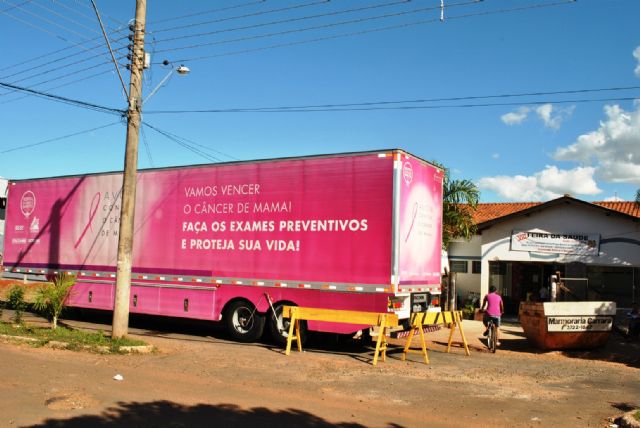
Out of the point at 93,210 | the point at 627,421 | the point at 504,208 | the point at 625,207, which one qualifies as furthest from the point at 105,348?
the point at 625,207

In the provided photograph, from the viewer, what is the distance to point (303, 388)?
28.6 ft

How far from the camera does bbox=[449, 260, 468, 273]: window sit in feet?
83.6

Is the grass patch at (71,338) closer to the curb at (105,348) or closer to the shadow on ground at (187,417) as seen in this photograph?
the curb at (105,348)

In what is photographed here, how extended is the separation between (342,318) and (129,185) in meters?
5.36

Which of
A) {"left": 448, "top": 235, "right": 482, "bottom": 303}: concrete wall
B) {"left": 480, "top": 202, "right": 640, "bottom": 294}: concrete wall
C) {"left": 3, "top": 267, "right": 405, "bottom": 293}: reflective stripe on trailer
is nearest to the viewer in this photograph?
{"left": 3, "top": 267, "right": 405, "bottom": 293}: reflective stripe on trailer

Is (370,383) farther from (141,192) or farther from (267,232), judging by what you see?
(141,192)

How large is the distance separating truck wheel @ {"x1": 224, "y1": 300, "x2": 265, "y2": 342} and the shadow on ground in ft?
18.6

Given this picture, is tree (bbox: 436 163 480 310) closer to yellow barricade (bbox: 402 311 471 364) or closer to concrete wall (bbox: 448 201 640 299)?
concrete wall (bbox: 448 201 640 299)

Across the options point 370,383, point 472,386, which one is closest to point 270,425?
point 370,383

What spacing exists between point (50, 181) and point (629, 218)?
18897mm

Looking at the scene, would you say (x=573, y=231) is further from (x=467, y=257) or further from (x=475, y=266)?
(x=475, y=266)

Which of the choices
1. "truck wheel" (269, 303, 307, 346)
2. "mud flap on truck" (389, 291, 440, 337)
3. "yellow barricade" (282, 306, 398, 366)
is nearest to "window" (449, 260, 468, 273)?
"mud flap on truck" (389, 291, 440, 337)

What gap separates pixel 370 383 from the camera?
9.22 meters

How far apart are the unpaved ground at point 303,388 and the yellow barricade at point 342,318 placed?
39cm
